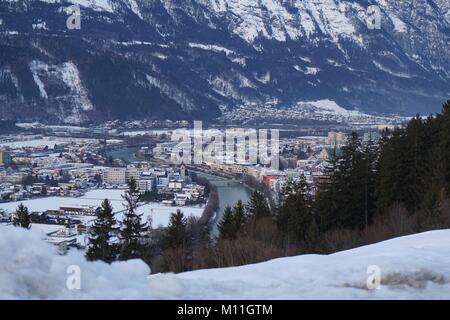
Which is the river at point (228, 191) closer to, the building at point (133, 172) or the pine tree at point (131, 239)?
the building at point (133, 172)

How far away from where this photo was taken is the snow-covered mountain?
106m

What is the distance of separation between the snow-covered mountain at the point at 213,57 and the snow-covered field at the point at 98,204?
5960 centimetres

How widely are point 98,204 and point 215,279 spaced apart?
2635 centimetres

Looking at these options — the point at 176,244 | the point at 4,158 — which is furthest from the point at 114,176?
the point at 176,244

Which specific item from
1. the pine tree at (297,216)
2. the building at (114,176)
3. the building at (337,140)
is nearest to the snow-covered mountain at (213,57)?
the building at (337,140)

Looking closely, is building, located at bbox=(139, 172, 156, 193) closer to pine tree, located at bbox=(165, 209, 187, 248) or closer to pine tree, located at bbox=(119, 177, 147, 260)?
pine tree, located at bbox=(119, 177, 147, 260)

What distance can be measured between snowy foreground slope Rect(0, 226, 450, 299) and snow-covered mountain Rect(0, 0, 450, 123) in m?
89.6

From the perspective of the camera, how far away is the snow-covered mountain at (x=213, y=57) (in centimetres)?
10606

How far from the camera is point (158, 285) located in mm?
4746

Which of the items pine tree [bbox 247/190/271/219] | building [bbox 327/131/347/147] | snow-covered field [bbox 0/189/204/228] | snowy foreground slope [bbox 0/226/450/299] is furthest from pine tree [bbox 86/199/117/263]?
building [bbox 327/131/347/147]

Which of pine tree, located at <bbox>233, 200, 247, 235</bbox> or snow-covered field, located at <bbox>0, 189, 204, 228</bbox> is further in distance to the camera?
snow-covered field, located at <bbox>0, 189, 204, 228</bbox>

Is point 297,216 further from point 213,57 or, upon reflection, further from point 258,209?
point 213,57
